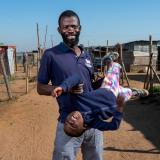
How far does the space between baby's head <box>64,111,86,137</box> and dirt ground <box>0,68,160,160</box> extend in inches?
144

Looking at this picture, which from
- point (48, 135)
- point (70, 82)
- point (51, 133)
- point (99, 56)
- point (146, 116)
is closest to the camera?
point (70, 82)

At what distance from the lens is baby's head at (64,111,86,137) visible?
3145 mm

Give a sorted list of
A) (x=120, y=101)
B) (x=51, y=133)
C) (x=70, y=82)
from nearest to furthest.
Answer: (x=70, y=82) → (x=120, y=101) → (x=51, y=133)

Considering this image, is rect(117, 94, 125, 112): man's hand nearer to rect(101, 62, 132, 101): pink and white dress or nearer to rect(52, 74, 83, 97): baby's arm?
rect(101, 62, 132, 101): pink and white dress

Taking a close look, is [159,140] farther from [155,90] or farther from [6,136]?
[155,90]

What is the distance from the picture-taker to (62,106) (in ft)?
11.5

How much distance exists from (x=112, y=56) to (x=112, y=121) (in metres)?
0.62

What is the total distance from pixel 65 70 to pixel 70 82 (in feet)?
1.16

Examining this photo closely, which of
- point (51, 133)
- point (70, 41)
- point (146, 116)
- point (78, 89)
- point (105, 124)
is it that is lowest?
point (146, 116)

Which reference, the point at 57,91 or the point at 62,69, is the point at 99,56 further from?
the point at 57,91

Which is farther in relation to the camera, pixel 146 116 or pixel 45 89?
pixel 146 116

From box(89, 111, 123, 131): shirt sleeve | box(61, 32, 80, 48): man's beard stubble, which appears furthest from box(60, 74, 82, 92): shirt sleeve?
box(61, 32, 80, 48): man's beard stubble

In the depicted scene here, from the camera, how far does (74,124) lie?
124 inches

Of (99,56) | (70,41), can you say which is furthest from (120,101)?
(99,56)
